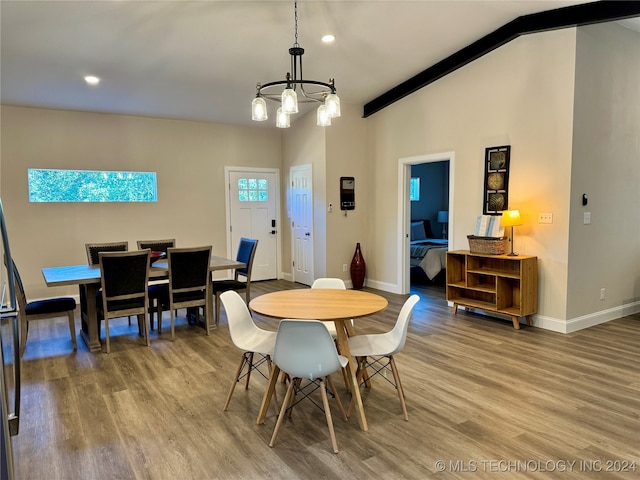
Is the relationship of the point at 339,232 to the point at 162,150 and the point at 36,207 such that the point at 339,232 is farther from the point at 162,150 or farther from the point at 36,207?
the point at 36,207

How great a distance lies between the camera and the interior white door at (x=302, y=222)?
676cm

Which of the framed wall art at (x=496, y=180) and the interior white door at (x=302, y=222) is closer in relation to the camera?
the framed wall art at (x=496, y=180)

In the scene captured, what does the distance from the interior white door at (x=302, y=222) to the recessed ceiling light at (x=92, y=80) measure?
10.0ft

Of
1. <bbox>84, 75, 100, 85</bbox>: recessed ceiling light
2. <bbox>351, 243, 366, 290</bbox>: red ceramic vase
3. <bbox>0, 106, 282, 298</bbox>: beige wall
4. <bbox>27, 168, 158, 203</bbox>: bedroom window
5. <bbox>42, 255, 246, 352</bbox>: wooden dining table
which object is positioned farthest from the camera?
<bbox>351, 243, 366, 290</bbox>: red ceramic vase

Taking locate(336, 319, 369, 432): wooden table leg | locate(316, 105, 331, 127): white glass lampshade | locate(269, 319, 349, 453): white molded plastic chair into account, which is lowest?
locate(336, 319, 369, 432): wooden table leg

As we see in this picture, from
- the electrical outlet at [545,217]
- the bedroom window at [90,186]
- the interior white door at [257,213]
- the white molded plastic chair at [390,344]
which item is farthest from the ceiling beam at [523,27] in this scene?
the bedroom window at [90,186]

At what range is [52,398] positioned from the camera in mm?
2975

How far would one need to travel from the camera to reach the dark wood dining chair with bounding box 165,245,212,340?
13.8ft

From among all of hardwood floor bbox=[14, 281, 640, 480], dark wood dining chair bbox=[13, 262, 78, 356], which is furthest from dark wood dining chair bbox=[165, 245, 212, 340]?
dark wood dining chair bbox=[13, 262, 78, 356]

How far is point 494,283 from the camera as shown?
4938mm

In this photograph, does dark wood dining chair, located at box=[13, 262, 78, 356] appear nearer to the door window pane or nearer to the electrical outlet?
the door window pane

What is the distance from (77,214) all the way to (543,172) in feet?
19.1

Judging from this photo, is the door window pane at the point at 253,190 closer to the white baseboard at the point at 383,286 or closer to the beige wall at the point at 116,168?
the beige wall at the point at 116,168

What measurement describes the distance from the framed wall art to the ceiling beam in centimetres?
112
